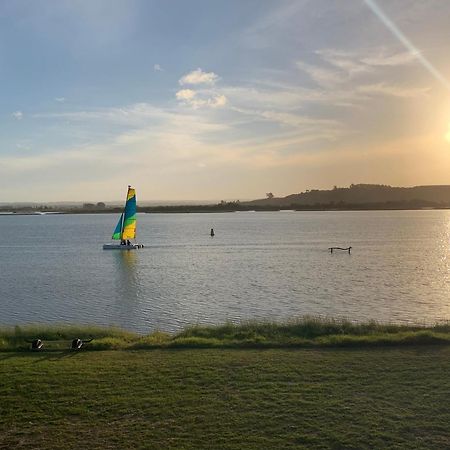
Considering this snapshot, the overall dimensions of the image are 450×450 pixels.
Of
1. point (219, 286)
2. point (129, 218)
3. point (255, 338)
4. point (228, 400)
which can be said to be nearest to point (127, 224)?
point (129, 218)

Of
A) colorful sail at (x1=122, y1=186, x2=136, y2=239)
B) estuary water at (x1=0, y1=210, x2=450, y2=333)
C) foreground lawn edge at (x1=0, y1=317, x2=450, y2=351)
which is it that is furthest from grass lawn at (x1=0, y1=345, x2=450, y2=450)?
colorful sail at (x1=122, y1=186, x2=136, y2=239)

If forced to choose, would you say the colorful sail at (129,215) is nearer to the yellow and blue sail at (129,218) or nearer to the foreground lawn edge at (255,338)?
the yellow and blue sail at (129,218)

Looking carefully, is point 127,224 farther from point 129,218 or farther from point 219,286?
point 219,286

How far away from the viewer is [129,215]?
54.5 meters

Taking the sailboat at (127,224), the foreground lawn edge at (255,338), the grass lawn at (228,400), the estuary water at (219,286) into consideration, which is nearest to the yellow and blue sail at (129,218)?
the sailboat at (127,224)

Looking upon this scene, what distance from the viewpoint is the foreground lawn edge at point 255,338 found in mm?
11125

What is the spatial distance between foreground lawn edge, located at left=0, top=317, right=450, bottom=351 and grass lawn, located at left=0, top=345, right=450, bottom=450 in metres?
0.77

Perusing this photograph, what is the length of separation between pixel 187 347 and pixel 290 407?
166 inches

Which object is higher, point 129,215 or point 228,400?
point 129,215

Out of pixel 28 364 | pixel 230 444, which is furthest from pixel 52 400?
pixel 230 444

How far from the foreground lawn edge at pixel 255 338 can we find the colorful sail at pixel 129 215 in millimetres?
40184

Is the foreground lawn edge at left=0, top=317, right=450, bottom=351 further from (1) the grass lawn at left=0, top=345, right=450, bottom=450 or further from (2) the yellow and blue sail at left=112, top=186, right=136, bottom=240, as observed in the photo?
(2) the yellow and blue sail at left=112, top=186, right=136, bottom=240

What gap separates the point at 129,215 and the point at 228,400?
158ft

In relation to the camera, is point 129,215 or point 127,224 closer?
point 129,215
